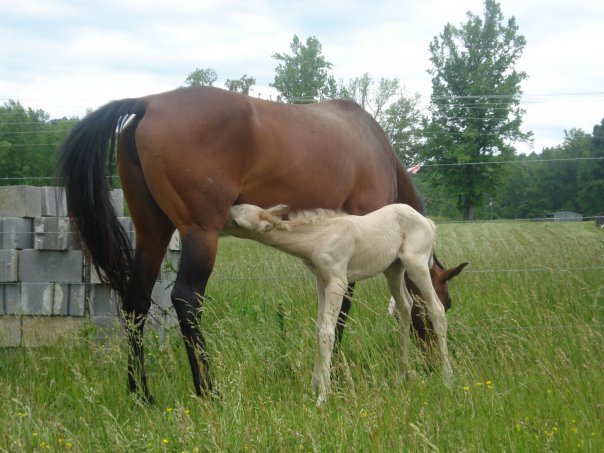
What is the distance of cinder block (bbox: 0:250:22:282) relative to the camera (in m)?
5.97

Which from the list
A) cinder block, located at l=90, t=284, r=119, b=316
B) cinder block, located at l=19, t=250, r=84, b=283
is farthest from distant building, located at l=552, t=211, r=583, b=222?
cinder block, located at l=19, t=250, r=84, b=283

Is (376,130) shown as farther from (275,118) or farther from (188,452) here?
(188,452)

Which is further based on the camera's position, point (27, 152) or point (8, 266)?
point (27, 152)

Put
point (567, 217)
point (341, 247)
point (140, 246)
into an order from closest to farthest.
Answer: point (341, 247) → point (140, 246) → point (567, 217)

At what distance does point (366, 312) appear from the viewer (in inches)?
254

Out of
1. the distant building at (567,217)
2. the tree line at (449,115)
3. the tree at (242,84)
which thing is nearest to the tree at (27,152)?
the tree line at (449,115)

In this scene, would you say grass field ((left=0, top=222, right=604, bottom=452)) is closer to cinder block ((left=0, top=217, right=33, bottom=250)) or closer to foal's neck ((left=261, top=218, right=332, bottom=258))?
foal's neck ((left=261, top=218, right=332, bottom=258))

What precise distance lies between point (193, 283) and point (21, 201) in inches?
105

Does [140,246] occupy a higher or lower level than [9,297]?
higher

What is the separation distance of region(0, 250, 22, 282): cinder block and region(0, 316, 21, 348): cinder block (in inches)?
13.9

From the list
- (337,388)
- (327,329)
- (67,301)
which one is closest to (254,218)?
(327,329)

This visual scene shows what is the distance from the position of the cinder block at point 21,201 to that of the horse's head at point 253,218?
2703 millimetres

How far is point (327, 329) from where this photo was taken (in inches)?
170

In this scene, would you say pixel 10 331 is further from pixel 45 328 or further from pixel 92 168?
pixel 92 168
